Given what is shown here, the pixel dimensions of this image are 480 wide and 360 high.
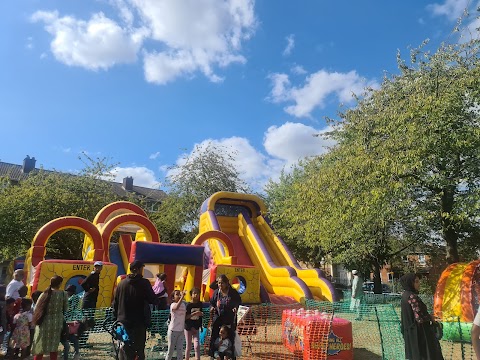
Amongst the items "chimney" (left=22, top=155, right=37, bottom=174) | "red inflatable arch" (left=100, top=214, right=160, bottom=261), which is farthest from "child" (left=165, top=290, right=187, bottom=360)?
"chimney" (left=22, top=155, right=37, bottom=174)

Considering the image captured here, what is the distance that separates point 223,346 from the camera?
5664 mm

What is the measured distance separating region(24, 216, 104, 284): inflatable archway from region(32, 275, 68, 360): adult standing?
580 centimetres

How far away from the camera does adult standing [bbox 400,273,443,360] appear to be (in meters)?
4.44

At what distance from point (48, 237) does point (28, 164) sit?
113 ft

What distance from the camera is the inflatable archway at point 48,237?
10773mm

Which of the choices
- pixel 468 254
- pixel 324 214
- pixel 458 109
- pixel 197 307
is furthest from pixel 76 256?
pixel 468 254

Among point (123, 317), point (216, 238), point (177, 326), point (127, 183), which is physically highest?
point (127, 183)

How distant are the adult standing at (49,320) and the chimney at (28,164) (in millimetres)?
40241

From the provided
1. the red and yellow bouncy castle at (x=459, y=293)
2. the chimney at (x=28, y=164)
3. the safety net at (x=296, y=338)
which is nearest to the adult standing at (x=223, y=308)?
the safety net at (x=296, y=338)

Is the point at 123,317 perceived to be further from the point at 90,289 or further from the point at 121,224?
the point at 121,224

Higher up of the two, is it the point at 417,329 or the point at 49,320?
the point at 417,329

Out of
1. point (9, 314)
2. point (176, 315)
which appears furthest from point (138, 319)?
point (9, 314)

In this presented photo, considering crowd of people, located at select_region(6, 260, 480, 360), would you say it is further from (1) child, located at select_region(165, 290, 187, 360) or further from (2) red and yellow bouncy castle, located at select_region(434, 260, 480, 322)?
(2) red and yellow bouncy castle, located at select_region(434, 260, 480, 322)

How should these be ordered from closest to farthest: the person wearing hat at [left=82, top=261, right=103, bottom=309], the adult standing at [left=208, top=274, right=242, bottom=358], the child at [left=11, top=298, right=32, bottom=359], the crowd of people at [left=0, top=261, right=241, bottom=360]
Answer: the crowd of people at [left=0, top=261, right=241, bottom=360] → the adult standing at [left=208, top=274, right=242, bottom=358] → the child at [left=11, top=298, right=32, bottom=359] → the person wearing hat at [left=82, top=261, right=103, bottom=309]
